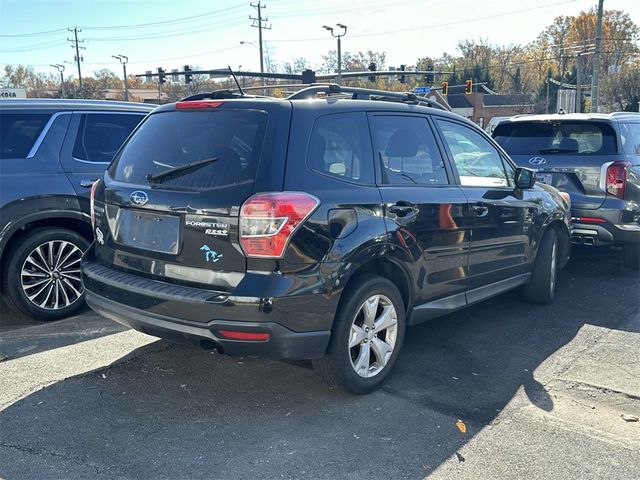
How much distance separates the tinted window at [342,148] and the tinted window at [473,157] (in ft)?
A: 3.30

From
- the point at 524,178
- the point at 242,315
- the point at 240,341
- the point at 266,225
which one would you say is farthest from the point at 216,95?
the point at 524,178

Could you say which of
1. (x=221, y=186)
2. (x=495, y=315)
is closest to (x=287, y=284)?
(x=221, y=186)

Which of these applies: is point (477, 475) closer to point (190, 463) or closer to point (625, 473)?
point (625, 473)

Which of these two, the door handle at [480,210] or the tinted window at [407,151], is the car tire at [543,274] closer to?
the door handle at [480,210]

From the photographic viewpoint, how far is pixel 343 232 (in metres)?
3.38

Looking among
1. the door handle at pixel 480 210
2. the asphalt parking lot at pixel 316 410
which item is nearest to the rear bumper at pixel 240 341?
the asphalt parking lot at pixel 316 410

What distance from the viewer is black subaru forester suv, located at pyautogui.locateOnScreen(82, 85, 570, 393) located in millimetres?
3131

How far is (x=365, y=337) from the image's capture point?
365 cm

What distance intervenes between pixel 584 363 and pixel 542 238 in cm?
162

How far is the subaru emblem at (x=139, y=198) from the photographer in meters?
3.49

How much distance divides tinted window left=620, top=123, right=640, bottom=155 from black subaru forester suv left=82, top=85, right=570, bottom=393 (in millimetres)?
3060

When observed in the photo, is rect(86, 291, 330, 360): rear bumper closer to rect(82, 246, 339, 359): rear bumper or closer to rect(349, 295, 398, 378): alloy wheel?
rect(82, 246, 339, 359): rear bumper

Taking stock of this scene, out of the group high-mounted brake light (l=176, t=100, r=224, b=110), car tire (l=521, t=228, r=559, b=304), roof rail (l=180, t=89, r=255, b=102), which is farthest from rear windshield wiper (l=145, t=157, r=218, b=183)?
car tire (l=521, t=228, r=559, b=304)

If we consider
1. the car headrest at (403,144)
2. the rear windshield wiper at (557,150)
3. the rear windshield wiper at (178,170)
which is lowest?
the rear windshield wiper at (557,150)
